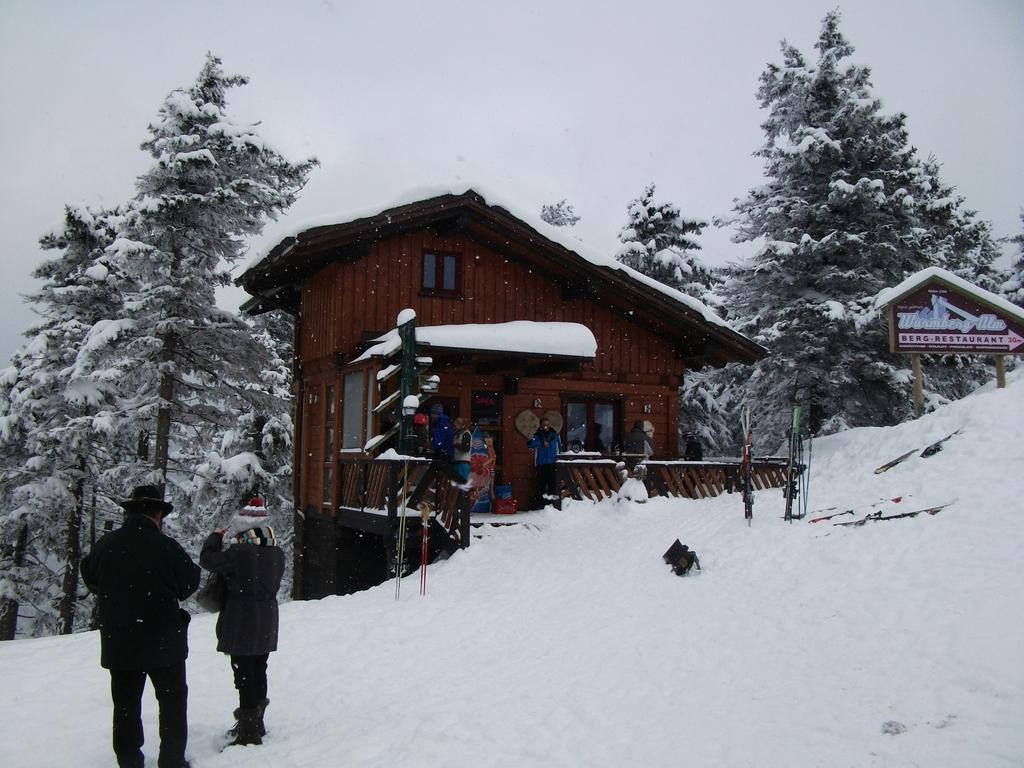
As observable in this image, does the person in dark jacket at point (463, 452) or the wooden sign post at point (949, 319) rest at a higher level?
the wooden sign post at point (949, 319)

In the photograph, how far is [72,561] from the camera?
66.6ft

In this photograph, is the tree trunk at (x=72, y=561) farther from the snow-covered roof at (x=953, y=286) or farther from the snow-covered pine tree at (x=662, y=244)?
the snow-covered roof at (x=953, y=286)

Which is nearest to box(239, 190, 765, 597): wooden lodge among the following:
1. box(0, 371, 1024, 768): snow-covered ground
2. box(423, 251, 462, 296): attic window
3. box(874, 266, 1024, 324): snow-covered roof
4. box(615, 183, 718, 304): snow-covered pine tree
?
box(423, 251, 462, 296): attic window

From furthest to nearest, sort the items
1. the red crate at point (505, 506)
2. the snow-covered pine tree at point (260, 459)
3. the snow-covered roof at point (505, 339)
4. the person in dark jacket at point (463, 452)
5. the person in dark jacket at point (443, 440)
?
1. the snow-covered pine tree at point (260, 459)
2. the red crate at point (505, 506)
3. the snow-covered roof at point (505, 339)
4. the person in dark jacket at point (443, 440)
5. the person in dark jacket at point (463, 452)

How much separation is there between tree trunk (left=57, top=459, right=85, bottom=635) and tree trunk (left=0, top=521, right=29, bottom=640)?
3.69 ft

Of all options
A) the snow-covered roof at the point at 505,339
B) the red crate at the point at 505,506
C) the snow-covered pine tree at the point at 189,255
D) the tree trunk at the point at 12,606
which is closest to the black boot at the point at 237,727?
the snow-covered roof at the point at 505,339

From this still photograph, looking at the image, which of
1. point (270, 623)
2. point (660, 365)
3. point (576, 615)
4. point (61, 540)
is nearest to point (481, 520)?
point (576, 615)

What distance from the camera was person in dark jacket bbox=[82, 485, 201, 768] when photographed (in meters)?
4.94

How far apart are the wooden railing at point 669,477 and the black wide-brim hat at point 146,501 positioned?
918cm

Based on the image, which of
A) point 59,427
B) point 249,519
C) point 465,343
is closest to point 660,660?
point 249,519

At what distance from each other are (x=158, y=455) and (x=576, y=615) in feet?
43.9

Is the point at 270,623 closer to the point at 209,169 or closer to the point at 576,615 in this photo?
the point at 576,615

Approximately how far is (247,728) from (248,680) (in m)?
0.34

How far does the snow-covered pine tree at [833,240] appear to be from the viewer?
2031 cm
